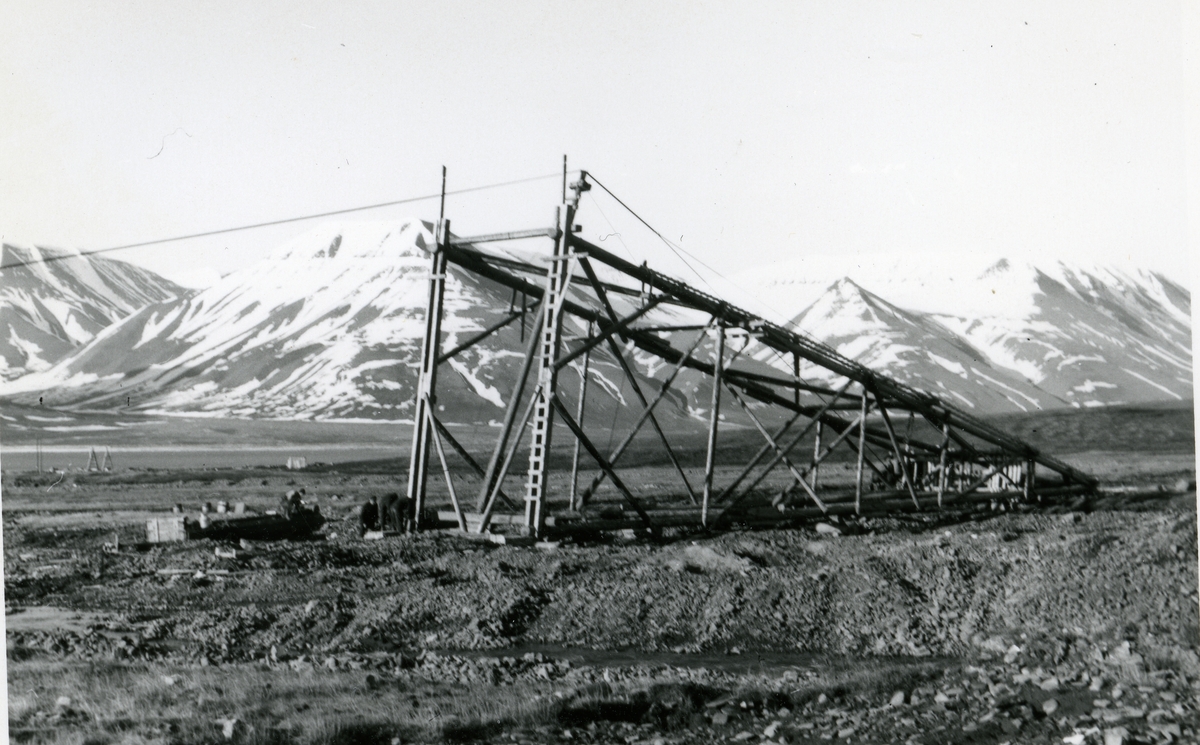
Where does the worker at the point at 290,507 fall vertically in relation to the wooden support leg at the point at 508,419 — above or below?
below

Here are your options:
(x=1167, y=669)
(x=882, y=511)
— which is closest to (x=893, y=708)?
(x=1167, y=669)

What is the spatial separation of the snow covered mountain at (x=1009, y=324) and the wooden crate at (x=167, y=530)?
12.2 m

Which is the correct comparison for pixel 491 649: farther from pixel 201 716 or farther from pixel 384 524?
pixel 384 524

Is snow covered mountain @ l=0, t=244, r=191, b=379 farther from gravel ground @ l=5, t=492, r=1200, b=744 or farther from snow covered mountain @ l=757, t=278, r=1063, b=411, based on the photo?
snow covered mountain @ l=757, t=278, r=1063, b=411

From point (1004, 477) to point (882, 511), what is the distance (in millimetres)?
6160

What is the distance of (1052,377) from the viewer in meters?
39.6

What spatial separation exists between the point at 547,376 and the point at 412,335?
63839 millimetres

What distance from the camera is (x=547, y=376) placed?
14.9 meters

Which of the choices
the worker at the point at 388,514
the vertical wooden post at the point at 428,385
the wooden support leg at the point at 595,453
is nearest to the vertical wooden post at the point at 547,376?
the wooden support leg at the point at 595,453

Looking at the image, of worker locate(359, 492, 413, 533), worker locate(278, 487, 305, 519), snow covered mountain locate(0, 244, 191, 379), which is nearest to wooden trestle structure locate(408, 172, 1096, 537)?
worker locate(359, 492, 413, 533)

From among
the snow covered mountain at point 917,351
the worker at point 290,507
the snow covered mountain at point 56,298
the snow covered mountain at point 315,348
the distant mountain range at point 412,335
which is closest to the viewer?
the worker at point 290,507

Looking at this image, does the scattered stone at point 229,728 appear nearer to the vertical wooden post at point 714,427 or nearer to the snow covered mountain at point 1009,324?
the vertical wooden post at point 714,427

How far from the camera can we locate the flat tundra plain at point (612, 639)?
9242 mm

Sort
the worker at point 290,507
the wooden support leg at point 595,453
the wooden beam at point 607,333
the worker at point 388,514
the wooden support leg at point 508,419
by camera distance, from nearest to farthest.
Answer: the wooden support leg at point 595,453 < the wooden support leg at point 508,419 < the worker at point 388,514 < the wooden beam at point 607,333 < the worker at point 290,507
